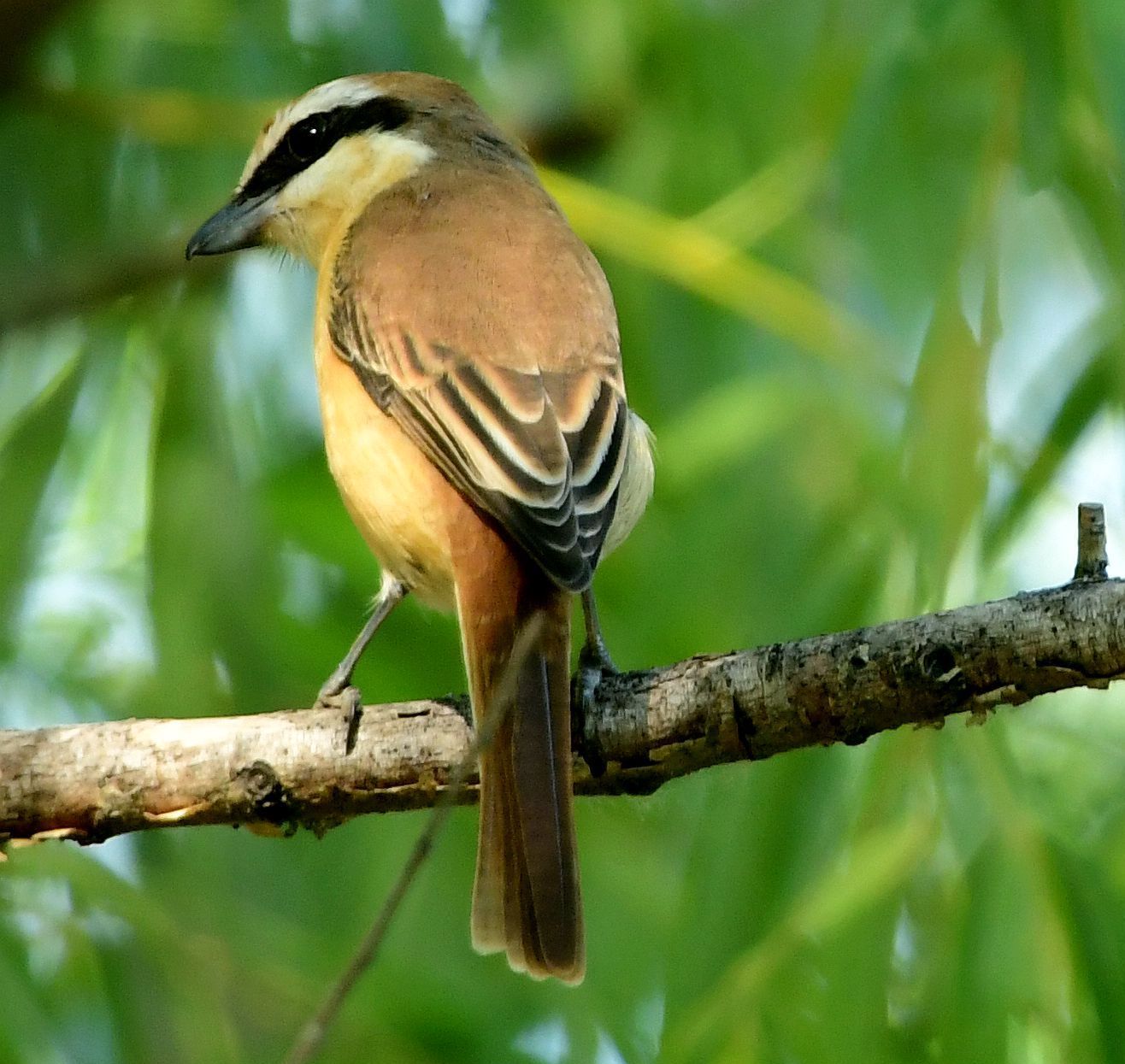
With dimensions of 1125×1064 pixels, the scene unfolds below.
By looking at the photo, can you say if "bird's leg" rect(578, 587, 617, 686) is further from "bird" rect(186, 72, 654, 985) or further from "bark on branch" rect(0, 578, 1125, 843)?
"bark on branch" rect(0, 578, 1125, 843)

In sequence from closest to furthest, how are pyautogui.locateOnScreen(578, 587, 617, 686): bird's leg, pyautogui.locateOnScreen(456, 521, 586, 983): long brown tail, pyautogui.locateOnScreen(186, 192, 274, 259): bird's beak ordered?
pyautogui.locateOnScreen(456, 521, 586, 983): long brown tail → pyautogui.locateOnScreen(578, 587, 617, 686): bird's leg → pyautogui.locateOnScreen(186, 192, 274, 259): bird's beak

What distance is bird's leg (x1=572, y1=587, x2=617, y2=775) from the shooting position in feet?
8.84

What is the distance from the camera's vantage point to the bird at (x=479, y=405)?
8.60 ft

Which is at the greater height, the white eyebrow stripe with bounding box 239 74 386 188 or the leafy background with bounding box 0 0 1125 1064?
the white eyebrow stripe with bounding box 239 74 386 188

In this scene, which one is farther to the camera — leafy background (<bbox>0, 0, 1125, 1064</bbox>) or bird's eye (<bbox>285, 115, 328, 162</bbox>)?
bird's eye (<bbox>285, 115, 328, 162</bbox>)

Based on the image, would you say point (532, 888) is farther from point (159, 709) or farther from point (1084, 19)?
point (1084, 19)

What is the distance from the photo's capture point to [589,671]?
2.85 meters

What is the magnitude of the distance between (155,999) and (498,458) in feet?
4.60

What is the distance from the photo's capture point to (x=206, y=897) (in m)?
3.61

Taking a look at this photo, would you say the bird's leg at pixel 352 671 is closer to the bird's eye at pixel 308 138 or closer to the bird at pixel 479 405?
the bird at pixel 479 405

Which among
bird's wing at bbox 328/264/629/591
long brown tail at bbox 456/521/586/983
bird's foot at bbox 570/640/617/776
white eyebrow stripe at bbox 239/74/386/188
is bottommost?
long brown tail at bbox 456/521/586/983

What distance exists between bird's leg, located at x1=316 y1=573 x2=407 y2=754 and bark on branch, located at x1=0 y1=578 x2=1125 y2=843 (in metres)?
0.02

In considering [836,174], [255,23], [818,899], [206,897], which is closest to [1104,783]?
[818,899]

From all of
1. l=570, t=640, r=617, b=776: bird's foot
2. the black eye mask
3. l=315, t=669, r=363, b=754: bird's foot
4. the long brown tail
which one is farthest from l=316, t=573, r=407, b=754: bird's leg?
the black eye mask
